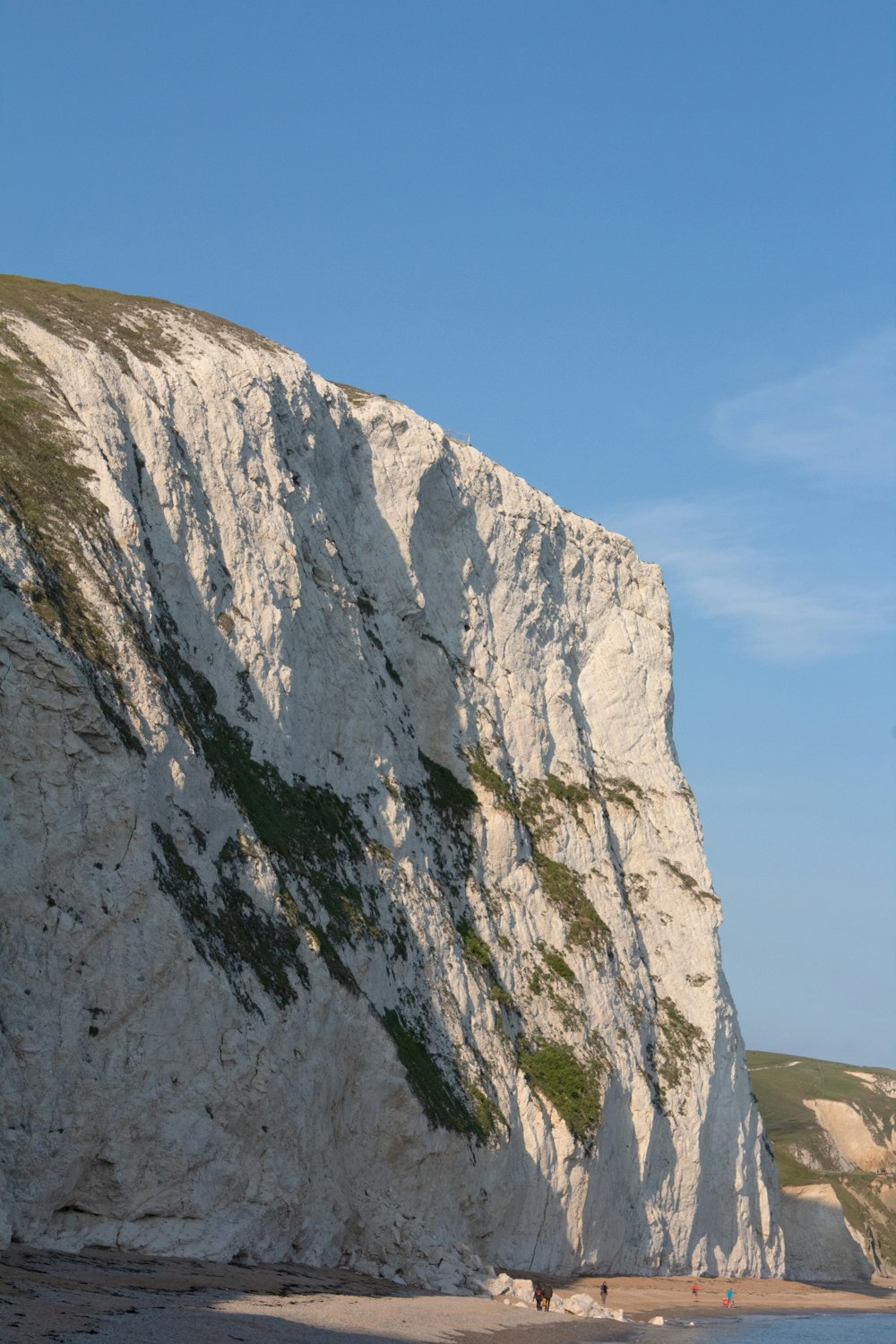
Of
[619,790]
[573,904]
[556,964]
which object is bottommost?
[556,964]

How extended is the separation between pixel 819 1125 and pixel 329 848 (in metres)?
69.1

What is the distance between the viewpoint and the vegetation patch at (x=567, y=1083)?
39.6 metres

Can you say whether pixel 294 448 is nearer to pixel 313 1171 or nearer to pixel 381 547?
pixel 381 547

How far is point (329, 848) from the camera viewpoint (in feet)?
117

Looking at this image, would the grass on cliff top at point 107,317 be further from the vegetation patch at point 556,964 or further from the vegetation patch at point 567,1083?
the vegetation patch at point 567,1083

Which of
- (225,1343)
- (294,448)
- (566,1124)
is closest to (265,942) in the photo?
(225,1343)

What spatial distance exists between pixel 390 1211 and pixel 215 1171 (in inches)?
322

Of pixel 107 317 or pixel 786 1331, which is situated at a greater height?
pixel 107 317

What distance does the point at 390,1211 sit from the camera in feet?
106

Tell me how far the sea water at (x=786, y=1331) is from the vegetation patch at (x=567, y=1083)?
20.0 ft

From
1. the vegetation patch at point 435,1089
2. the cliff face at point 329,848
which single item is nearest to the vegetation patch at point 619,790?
the cliff face at point 329,848

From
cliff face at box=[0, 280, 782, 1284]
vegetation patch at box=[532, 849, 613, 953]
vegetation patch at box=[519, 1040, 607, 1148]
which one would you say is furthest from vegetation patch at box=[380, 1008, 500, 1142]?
vegetation patch at box=[532, 849, 613, 953]

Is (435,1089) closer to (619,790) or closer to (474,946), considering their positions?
(474,946)

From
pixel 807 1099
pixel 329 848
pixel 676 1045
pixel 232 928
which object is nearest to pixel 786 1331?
pixel 676 1045
